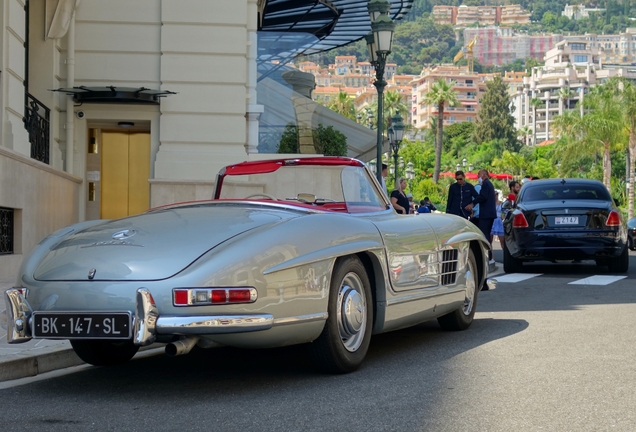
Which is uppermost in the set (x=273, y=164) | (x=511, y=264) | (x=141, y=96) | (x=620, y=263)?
(x=141, y=96)

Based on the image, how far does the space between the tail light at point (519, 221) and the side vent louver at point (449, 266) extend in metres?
7.46

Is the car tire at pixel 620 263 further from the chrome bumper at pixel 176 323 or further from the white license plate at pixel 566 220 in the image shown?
the chrome bumper at pixel 176 323

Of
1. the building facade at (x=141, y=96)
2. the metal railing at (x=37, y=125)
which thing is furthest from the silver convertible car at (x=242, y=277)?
the building facade at (x=141, y=96)

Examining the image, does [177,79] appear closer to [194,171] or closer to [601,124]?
[194,171]

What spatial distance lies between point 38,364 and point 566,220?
10055mm

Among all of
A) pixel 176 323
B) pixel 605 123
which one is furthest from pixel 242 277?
pixel 605 123

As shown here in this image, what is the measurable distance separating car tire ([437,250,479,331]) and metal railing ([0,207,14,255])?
23.6 feet

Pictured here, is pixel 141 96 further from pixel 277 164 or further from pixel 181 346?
pixel 181 346

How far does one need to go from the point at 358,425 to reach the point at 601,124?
5747cm

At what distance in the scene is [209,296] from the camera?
4.80 metres

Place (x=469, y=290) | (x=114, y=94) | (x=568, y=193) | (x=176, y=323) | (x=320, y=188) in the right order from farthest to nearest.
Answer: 1. (x=114, y=94)
2. (x=568, y=193)
3. (x=469, y=290)
4. (x=320, y=188)
5. (x=176, y=323)

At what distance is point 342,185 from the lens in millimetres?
6652

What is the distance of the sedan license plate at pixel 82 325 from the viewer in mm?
4789

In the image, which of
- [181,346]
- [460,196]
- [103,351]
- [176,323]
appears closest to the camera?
[176,323]
